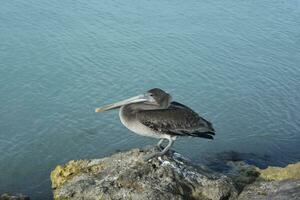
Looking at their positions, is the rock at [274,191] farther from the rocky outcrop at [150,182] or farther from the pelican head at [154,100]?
the pelican head at [154,100]

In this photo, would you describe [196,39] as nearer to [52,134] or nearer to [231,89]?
[231,89]

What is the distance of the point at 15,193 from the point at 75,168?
3431 mm

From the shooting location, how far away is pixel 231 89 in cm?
1873

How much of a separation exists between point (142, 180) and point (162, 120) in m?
1.36

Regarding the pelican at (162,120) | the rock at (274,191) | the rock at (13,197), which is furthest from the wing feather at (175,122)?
the rock at (13,197)

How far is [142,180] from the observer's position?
26.1ft

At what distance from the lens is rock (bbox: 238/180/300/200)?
7.66m

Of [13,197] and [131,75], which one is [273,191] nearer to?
[13,197]

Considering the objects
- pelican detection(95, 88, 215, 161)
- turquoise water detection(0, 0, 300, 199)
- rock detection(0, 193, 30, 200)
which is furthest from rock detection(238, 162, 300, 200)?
turquoise water detection(0, 0, 300, 199)

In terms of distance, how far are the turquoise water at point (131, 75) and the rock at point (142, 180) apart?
3762 millimetres

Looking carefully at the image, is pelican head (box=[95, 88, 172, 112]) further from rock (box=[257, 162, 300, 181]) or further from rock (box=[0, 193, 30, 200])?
rock (box=[0, 193, 30, 200])

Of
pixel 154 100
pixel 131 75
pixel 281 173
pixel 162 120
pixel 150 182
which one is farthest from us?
pixel 131 75

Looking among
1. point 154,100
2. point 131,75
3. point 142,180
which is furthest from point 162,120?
point 131,75

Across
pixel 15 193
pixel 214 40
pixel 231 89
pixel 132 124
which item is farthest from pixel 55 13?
pixel 132 124
